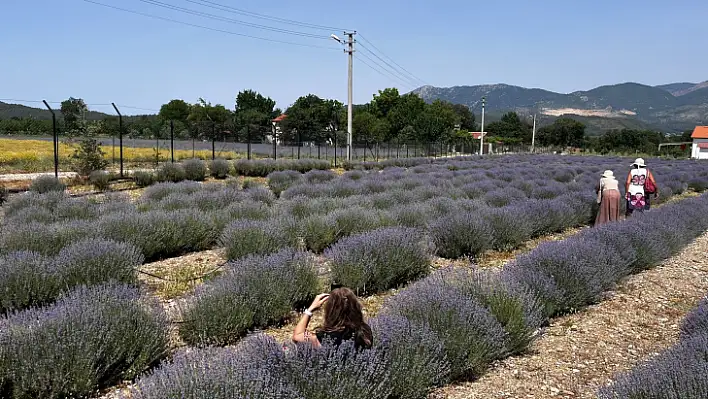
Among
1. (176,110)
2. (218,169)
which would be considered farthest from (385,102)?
(218,169)

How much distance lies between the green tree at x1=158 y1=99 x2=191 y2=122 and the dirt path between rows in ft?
327

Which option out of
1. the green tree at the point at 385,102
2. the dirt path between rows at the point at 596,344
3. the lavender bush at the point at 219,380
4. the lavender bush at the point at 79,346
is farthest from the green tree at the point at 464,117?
the lavender bush at the point at 219,380

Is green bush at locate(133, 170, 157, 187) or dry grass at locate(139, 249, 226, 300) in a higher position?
green bush at locate(133, 170, 157, 187)

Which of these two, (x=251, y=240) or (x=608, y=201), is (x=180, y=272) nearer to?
(x=251, y=240)

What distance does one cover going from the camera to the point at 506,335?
4648 millimetres

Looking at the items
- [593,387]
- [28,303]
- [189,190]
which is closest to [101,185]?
[189,190]

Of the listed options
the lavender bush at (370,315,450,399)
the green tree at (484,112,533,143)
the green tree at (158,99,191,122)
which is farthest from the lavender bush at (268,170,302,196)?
the green tree at (484,112,533,143)

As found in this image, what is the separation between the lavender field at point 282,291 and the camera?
3293mm

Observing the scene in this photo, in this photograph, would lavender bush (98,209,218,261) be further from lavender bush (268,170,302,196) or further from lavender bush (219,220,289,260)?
lavender bush (268,170,302,196)

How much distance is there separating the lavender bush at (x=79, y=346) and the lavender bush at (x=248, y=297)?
37cm

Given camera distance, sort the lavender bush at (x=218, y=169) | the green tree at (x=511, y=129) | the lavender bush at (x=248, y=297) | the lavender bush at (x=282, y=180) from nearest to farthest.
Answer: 1. the lavender bush at (x=248, y=297)
2. the lavender bush at (x=282, y=180)
3. the lavender bush at (x=218, y=169)
4. the green tree at (x=511, y=129)

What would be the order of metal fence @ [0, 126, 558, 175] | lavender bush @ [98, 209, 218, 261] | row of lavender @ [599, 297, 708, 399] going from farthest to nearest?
metal fence @ [0, 126, 558, 175] → lavender bush @ [98, 209, 218, 261] → row of lavender @ [599, 297, 708, 399]

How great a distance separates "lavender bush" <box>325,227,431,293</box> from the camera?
246 inches

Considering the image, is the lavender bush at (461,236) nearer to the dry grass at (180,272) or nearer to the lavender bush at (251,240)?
the lavender bush at (251,240)
